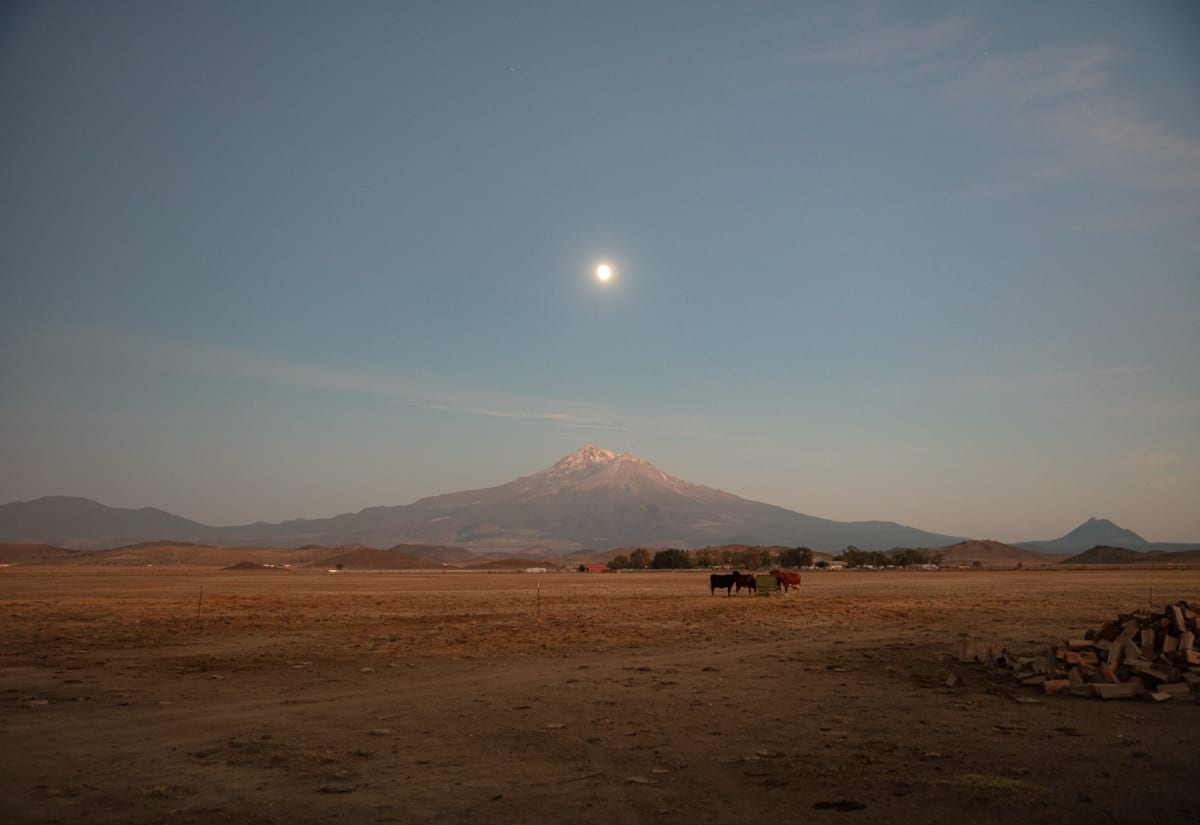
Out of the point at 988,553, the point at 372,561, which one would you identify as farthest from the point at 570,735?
the point at 988,553

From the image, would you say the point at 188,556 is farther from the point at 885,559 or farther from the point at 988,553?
the point at 988,553

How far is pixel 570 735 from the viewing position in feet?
37.5

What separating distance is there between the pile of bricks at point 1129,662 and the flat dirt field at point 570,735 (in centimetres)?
44

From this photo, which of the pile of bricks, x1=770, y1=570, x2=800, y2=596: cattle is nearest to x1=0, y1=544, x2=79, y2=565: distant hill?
x1=770, y1=570, x2=800, y2=596: cattle

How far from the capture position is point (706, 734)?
11.3m

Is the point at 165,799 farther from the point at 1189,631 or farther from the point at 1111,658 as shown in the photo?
the point at 1189,631

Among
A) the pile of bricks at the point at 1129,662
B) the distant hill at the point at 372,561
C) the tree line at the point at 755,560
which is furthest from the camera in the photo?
the distant hill at the point at 372,561

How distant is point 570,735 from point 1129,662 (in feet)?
30.5

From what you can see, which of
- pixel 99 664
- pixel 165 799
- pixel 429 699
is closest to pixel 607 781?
pixel 165 799

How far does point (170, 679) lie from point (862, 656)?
14.0 meters

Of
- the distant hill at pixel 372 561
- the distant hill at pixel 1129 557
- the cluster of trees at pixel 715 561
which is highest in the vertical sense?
the distant hill at pixel 1129 557

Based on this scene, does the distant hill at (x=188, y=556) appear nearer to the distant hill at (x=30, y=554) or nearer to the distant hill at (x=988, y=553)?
the distant hill at (x=30, y=554)

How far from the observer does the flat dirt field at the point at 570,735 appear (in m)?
8.31

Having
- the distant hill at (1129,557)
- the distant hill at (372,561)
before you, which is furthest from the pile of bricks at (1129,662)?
the distant hill at (1129,557)
